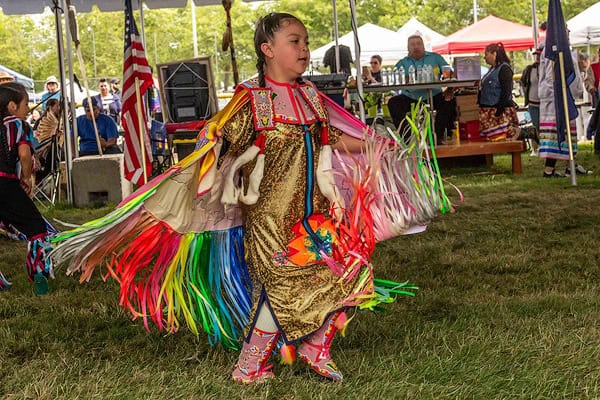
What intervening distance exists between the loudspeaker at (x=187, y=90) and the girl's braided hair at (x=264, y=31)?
7.89 m

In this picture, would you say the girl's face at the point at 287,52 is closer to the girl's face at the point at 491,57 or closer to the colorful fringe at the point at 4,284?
the colorful fringe at the point at 4,284

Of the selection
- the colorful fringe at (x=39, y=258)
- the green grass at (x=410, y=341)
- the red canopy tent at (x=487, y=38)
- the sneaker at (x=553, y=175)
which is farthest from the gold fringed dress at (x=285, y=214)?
the red canopy tent at (x=487, y=38)

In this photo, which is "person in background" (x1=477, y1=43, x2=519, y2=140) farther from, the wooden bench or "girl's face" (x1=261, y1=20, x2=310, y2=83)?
"girl's face" (x1=261, y1=20, x2=310, y2=83)

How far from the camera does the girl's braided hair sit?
314 centimetres

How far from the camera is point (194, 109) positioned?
11.0 m

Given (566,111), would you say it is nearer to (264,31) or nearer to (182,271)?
(264,31)

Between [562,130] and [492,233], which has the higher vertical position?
[562,130]

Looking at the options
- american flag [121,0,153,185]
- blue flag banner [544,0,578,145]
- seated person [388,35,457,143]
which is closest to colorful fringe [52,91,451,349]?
american flag [121,0,153,185]

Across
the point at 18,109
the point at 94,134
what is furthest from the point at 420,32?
the point at 18,109

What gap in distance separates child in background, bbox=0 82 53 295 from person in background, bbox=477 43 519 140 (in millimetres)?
6364

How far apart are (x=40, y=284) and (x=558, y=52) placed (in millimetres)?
5374

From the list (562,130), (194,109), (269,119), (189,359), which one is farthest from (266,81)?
(194,109)

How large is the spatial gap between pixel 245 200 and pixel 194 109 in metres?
8.12

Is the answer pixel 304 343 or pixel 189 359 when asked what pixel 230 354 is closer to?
pixel 189 359
